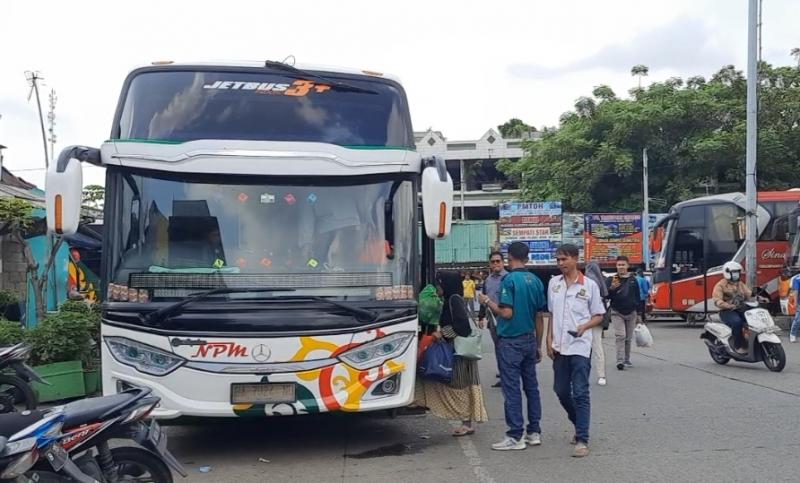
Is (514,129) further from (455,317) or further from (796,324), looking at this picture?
(455,317)

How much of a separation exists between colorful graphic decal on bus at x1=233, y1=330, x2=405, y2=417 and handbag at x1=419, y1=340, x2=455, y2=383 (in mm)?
818

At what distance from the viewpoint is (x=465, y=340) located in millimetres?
7629

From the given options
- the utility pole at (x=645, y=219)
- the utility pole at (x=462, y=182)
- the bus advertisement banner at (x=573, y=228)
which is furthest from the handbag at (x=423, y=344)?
the utility pole at (x=462, y=182)

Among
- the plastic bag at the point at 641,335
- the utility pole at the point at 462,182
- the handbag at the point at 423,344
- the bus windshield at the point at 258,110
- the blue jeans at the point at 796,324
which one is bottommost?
the blue jeans at the point at 796,324

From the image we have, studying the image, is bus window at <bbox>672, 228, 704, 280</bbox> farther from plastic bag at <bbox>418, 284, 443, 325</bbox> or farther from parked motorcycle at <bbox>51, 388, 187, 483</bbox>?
parked motorcycle at <bbox>51, 388, 187, 483</bbox>

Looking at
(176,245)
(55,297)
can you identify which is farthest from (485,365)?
(176,245)

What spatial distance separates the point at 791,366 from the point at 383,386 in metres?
8.60

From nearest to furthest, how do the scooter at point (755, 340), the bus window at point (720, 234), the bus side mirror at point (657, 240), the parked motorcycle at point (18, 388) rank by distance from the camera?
the parked motorcycle at point (18, 388)
the scooter at point (755, 340)
the bus window at point (720, 234)
the bus side mirror at point (657, 240)

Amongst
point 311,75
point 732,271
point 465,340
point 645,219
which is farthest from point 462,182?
point 311,75

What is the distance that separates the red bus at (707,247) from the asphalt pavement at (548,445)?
1310 cm

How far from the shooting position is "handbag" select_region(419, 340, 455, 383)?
7.54 metres

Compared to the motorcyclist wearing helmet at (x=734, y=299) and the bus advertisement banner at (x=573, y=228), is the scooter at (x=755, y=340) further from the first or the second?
the bus advertisement banner at (x=573, y=228)

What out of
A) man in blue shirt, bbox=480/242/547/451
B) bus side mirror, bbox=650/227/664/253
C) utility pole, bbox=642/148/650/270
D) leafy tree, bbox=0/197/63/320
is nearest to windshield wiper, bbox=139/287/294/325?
man in blue shirt, bbox=480/242/547/451

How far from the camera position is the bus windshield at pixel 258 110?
709cm
